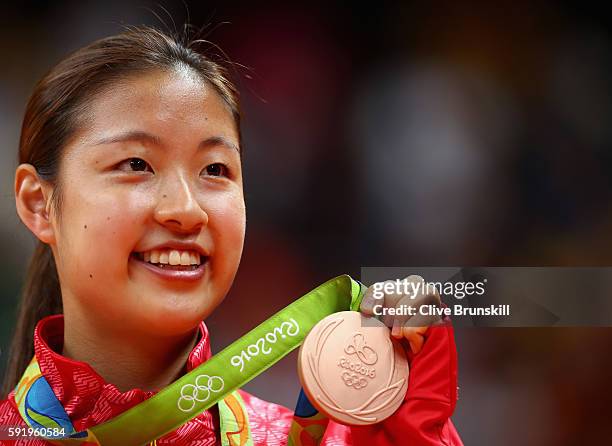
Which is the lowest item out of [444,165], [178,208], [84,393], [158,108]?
[84,393]

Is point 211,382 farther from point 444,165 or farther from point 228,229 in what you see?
point 444,165

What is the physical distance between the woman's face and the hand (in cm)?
24

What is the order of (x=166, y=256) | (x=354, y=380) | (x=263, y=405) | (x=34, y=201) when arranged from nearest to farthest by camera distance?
1. (x=354, y=380)
2. (x=166, y=256)
3. (x=34, y=201)
4. (x=263, y=405)

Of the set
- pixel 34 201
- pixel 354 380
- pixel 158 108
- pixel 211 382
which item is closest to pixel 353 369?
pixel 354 380

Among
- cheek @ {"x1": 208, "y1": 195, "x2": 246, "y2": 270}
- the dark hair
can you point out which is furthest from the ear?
cheek @ {"x1": 208, "y1": 195, "x2": 246, "y2": 270}

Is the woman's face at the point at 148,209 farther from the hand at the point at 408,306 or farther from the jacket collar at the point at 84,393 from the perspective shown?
the hand at the point at 408,306

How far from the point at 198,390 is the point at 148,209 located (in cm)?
23

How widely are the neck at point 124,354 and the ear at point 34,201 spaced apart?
14 cm

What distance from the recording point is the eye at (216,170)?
1156mm

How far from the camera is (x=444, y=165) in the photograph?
1594 mm

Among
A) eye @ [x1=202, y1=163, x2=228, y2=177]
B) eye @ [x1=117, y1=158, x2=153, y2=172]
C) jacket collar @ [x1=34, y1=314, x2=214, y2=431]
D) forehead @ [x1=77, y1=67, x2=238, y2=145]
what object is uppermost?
forehead @ [x1=77, y1=67, x2=238, y2=145]

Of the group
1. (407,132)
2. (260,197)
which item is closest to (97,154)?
(260,197)

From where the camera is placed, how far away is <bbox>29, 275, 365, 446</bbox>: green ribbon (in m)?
1.04

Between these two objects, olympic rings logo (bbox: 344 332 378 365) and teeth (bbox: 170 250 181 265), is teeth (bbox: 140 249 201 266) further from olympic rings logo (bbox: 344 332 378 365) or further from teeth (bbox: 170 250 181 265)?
olympic rings logo (bbox: 344 332 378 365)
